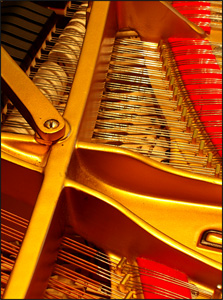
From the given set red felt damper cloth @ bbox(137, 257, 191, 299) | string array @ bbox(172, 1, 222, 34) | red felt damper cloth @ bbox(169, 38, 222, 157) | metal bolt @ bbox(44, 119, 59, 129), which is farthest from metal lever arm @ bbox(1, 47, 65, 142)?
string array @ bbox(172, 1, 222, 34)

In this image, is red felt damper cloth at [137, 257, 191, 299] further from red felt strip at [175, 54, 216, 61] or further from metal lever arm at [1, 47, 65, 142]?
red felt strip at [175, 54, 216, 61]

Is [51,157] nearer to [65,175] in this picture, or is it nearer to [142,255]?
[65,175]

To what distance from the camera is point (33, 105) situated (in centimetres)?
140

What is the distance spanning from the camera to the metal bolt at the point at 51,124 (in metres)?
1.38

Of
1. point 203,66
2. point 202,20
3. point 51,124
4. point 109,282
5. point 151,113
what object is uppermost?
point 202,20

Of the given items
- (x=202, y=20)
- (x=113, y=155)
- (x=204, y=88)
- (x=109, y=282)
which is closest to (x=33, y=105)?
(x=113, y=155)

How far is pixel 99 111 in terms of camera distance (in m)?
1.80

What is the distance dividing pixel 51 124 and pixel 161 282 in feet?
2.08

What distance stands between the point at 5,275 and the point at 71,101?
631 mm

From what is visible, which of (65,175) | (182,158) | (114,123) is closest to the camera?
(65,175)

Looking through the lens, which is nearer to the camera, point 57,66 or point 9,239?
point 9,239

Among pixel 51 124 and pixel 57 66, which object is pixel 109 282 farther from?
pixel 57 66

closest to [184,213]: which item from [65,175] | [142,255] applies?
[142,255]

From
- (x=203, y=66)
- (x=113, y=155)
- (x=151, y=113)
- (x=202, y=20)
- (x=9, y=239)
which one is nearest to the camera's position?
(x=113, y=155)
